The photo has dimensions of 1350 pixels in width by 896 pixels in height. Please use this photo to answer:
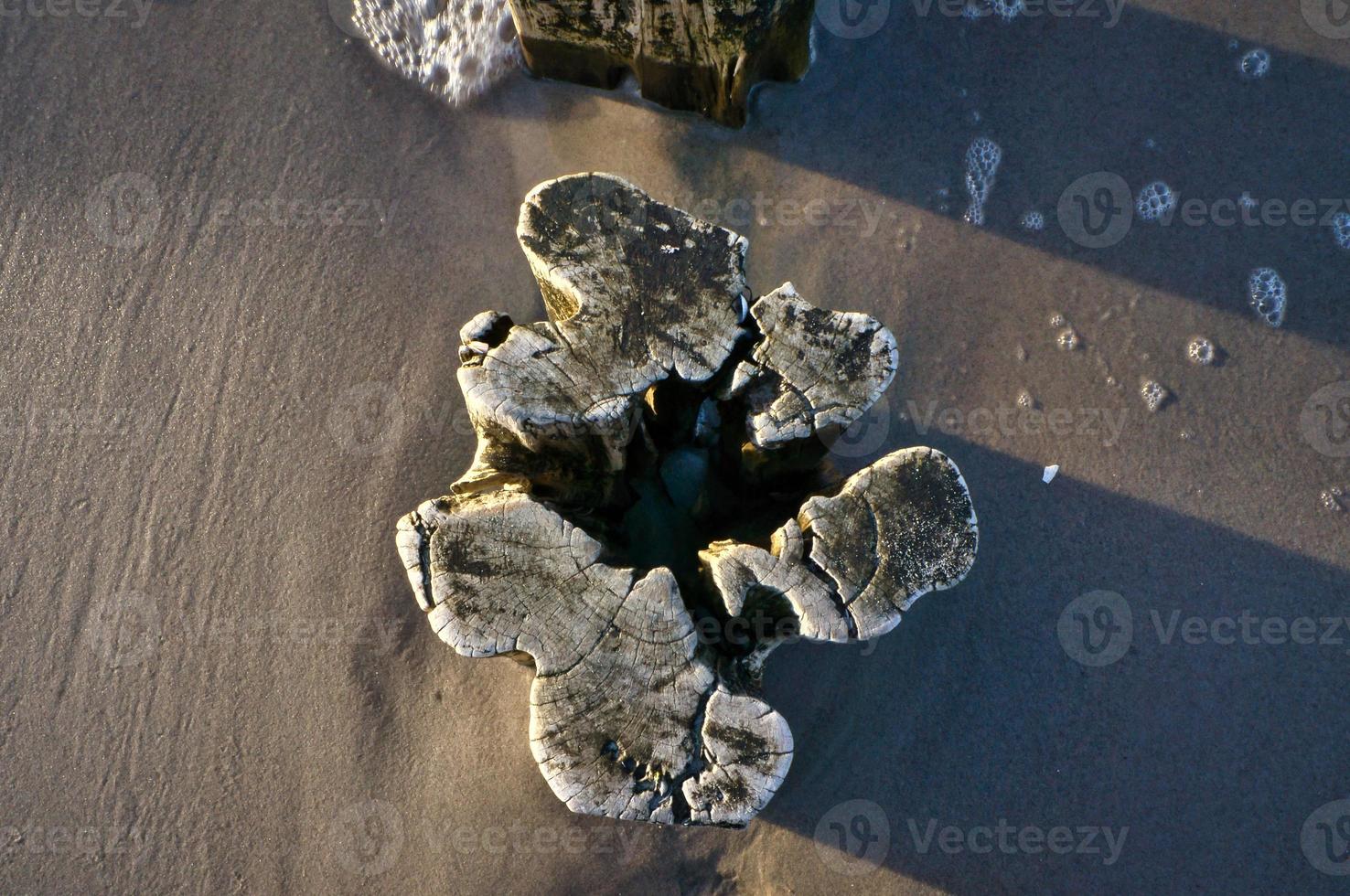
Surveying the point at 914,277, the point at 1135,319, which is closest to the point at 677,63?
the point at 914,277

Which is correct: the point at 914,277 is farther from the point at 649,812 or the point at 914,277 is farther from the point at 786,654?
the point at 649,812

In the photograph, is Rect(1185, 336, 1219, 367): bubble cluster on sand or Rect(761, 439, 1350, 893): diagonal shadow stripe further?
Rect(1185, 336, 1219, 367): bubble cluster on sand

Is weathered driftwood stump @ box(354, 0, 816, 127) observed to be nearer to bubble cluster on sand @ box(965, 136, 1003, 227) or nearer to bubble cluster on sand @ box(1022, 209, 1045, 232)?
bubble cluster on sand @ box(965, 136, 1003, 227)

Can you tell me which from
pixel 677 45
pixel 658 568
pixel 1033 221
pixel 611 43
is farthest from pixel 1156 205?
pixel 658 568

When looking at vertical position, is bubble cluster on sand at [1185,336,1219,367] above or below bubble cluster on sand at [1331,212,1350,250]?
below

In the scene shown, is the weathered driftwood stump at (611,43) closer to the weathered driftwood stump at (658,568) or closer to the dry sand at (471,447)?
the dry sand at (471,447)

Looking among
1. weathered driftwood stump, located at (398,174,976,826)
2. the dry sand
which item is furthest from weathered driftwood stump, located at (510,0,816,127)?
weathered driftwood stump, located at (398,174,976,826)

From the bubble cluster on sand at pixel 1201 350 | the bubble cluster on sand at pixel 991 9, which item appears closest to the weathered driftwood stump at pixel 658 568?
the bubble cluster on sand at pixel 1201 350
